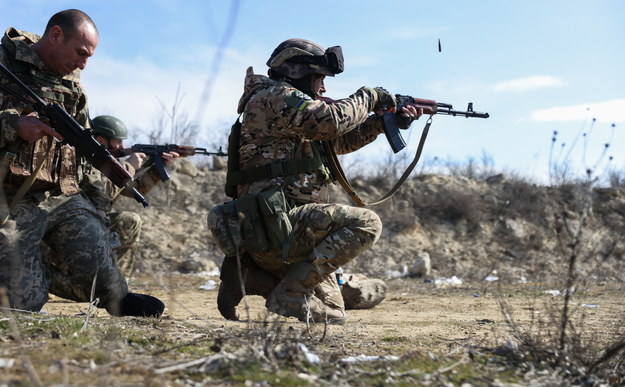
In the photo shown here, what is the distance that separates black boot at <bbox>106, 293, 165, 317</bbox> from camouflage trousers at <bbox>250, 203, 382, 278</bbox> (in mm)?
902

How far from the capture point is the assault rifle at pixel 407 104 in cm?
512

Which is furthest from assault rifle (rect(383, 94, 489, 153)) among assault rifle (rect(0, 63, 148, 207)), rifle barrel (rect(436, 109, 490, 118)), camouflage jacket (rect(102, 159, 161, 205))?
camouflage jacket (rect(102, 159, 161, 205))

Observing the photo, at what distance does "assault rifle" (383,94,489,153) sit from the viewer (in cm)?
512

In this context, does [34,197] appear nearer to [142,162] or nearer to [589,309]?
[142,162]

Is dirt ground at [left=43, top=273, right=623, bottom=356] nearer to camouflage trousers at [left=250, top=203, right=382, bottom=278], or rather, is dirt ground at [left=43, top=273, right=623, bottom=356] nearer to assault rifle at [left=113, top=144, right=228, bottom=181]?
camouflage trousers at [left=250, top=203, right=382, bottom=278]

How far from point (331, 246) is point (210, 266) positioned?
20.9ft

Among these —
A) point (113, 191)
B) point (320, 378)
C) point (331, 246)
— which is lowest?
point (320, 378)

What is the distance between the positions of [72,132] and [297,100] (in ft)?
4.68

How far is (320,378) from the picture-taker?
7.77 ft

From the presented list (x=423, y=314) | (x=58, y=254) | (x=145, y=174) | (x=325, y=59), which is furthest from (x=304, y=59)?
(x=145, y=174)

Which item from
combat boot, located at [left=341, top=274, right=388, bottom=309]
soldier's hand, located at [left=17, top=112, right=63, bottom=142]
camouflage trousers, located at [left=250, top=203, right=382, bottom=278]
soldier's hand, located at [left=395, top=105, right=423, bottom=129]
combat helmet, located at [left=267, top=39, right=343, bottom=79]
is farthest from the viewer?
combat boot, located at [left=341, top=274, right=388, bottom=309]

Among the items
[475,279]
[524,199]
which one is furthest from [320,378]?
[524,199]

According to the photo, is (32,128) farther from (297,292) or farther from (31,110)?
(297,292)

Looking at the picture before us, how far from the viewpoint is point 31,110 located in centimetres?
429
